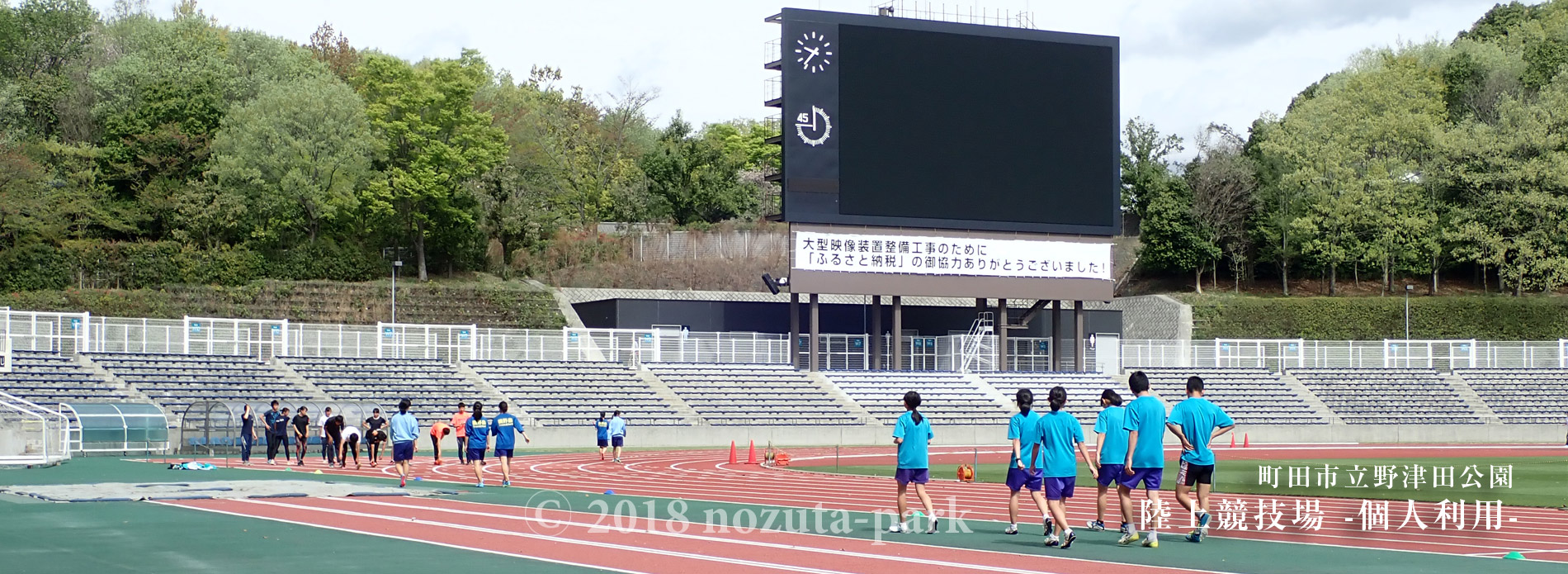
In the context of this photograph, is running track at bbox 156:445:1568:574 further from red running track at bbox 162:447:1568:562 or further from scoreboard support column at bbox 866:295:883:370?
scoreboard support column at bbox 866:295:883:370

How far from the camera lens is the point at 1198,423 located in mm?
15250

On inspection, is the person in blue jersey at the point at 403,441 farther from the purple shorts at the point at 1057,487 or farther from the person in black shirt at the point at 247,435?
the purple shorts at the point at 1057,487

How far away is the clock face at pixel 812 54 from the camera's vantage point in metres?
49.4

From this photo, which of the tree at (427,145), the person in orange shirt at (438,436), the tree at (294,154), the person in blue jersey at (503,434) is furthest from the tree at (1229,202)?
the person in blue jersey at (503,434)

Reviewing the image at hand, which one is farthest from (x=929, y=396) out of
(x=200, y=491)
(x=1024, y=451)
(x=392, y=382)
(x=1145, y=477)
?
(x=1145, y=477)

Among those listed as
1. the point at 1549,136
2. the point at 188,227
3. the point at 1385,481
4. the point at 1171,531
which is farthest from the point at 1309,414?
the point at 188,227

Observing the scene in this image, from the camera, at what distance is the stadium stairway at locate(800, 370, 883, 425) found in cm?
5103

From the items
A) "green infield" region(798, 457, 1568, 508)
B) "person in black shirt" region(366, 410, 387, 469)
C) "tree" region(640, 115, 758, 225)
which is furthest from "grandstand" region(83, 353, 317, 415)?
"tree" region(640, 115, 758, 225)

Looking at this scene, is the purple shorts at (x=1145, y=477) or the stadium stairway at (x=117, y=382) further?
the stadium stairway at (x=117, y=382)

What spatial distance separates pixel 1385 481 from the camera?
2905 cm

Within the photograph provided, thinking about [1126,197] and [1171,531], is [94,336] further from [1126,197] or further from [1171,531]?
[1126,197]

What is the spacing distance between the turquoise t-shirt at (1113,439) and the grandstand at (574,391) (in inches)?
1246

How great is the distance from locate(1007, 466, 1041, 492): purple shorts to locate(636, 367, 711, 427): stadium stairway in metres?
31.6

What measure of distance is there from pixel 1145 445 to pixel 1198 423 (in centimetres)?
61
